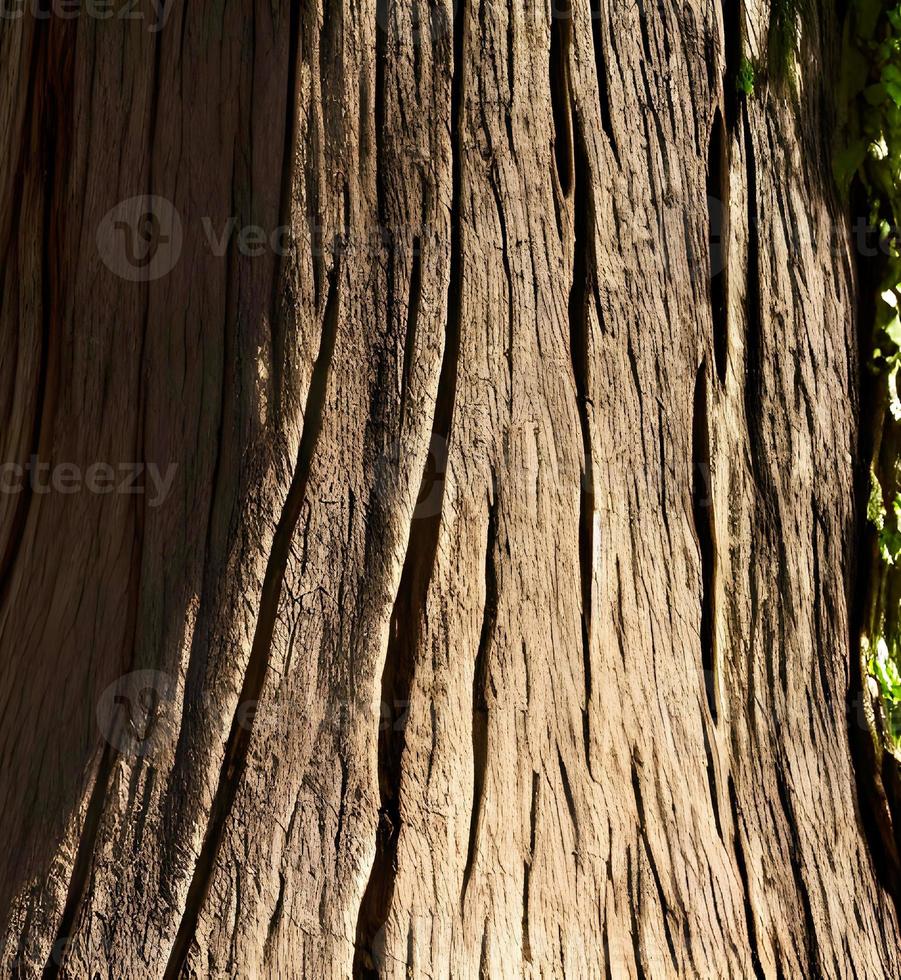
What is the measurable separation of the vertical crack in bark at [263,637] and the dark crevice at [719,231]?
86 centimetres

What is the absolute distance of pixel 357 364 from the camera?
6.37 feet

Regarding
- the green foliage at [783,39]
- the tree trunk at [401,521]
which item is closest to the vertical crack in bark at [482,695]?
the tree trunk at [401,521]

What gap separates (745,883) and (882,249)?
1.57 m

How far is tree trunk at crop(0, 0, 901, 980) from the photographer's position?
181 centimetres

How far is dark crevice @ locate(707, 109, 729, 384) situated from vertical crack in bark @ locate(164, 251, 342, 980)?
0.86 meters

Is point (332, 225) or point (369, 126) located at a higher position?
point (369, 126)

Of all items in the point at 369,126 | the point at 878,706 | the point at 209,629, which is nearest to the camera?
the point at 209,629

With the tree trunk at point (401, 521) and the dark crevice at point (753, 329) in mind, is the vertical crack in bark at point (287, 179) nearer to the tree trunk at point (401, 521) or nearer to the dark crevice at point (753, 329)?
the tree trunk at point (401, 521)

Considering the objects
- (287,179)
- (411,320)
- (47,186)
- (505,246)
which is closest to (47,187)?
(47,186)

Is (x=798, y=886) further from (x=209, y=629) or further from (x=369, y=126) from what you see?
(x=369, y=126)

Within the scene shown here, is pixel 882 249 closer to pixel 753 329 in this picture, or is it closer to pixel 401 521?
pixel 753 329

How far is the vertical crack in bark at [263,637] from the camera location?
1.75 metres

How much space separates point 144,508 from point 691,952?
1.36 meters

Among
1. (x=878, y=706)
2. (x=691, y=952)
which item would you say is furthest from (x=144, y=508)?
(x=878, y=706)
